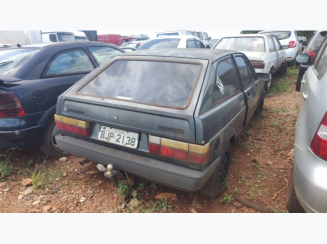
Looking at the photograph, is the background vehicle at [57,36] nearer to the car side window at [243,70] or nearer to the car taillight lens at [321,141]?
the car side window at [243,70]

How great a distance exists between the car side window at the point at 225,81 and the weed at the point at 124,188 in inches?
53.3

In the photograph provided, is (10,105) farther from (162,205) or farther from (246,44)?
(246,44)

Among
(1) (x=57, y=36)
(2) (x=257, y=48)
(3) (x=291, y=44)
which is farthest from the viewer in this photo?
(1) (x=57, y=36)

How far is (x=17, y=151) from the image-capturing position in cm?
336

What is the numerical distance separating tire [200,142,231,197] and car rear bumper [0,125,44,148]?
2.18 m

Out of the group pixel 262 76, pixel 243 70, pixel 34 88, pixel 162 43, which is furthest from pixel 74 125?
pixel 162 43

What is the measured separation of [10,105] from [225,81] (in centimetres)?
249

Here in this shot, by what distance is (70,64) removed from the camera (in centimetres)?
341

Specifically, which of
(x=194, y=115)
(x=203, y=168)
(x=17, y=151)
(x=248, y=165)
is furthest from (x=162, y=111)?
(x=17, y=151)

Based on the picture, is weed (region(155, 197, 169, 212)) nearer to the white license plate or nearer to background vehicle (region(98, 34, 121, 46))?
the white license plate

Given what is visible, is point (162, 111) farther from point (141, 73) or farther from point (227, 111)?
point (227, 111)

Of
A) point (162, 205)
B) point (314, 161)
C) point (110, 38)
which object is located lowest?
point (110, 38)

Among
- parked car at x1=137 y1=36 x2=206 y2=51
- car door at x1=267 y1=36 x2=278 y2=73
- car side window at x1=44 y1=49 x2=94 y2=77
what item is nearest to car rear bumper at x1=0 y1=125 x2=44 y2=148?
car side window at x1=44 y1=49 x2=94 y2=77

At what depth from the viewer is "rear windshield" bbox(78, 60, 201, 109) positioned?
1.99 meters
